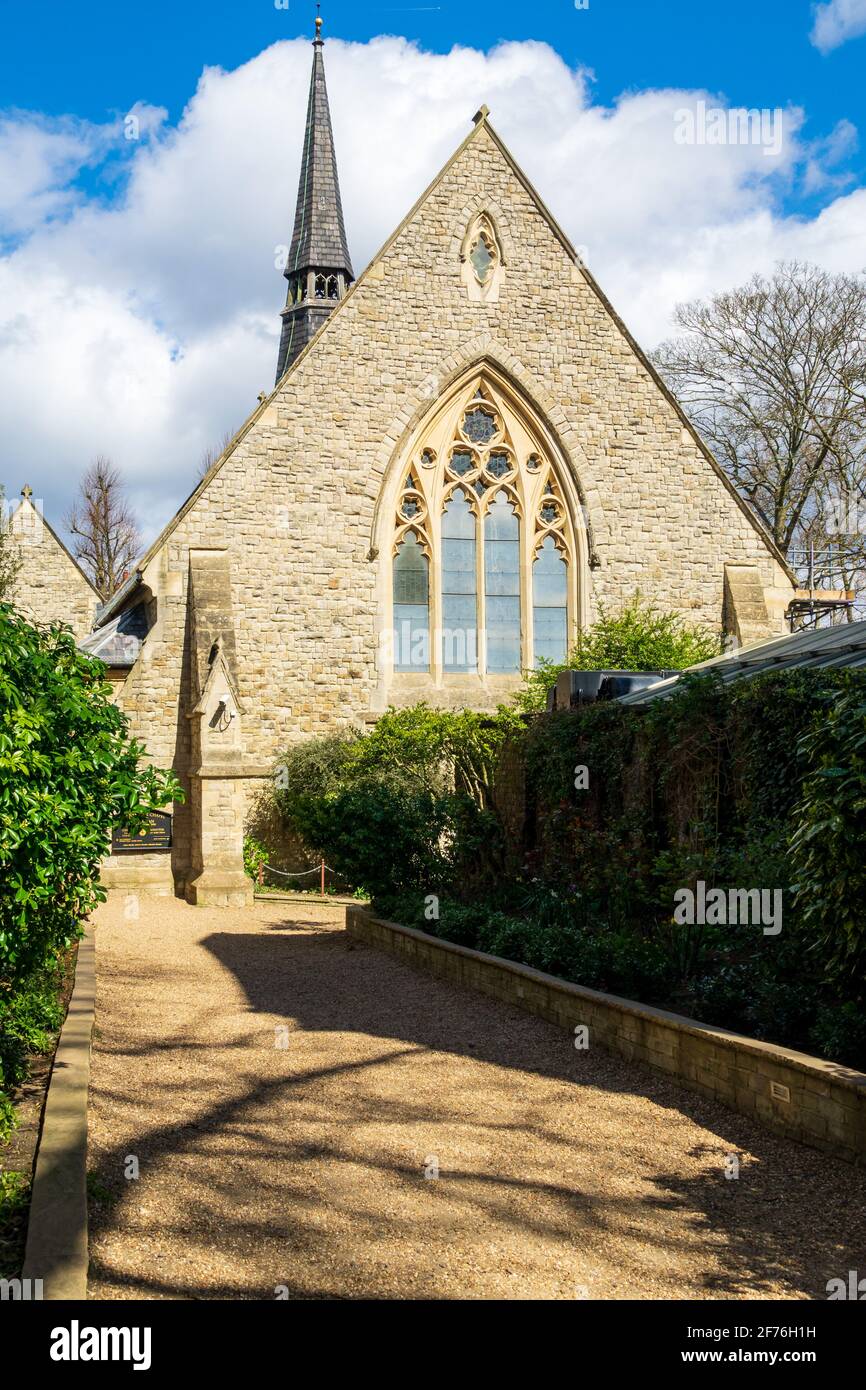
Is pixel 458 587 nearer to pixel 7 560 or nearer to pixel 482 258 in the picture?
pixel 482 258

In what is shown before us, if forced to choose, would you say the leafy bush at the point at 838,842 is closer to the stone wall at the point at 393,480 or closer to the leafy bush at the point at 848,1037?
the leafy bush at the point at 848,1037

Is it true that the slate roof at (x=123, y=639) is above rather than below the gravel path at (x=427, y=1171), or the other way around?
above

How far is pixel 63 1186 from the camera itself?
14.3ft

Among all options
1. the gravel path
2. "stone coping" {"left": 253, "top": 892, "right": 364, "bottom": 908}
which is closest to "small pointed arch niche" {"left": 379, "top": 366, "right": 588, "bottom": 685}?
"stone coping" {"left": 253, "top": 892, "right": 364, "bottom": 908}

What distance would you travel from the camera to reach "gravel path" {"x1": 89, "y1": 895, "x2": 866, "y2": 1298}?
405 centimetres

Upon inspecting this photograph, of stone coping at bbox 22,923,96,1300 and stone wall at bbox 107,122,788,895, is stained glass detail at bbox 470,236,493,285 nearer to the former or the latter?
stone wall at bbox 107,122,788,895

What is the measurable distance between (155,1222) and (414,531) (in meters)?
16.3

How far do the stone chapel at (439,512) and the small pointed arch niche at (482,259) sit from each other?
0.04m

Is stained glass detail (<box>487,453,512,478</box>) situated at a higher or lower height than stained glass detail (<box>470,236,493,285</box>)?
lower

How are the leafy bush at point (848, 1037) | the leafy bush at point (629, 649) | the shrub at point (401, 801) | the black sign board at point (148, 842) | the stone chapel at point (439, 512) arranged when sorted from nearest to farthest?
the leafy bush at point (848, 1037), the shrub at point (401, 801), the leafy bush at point (629, 649), the black sign board at point (148, 842), the stone chapel at point (439, 512)

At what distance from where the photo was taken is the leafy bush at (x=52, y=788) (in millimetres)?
5348

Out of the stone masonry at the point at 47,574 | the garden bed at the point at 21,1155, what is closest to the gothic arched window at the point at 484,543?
the garden bed at the point at 21,1155

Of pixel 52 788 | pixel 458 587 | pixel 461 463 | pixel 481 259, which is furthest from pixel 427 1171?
pixel 481 259

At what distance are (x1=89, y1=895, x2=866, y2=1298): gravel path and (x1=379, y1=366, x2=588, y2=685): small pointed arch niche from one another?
11.8 meters
